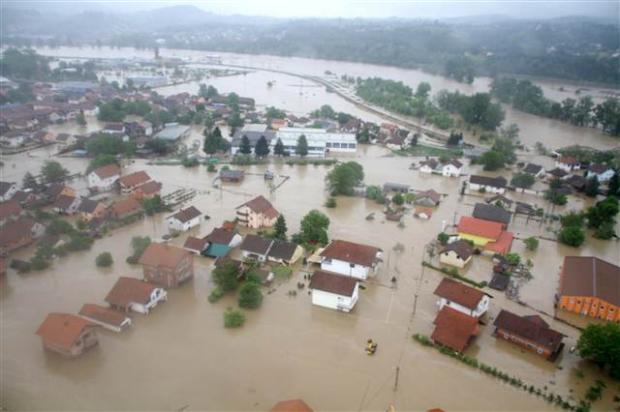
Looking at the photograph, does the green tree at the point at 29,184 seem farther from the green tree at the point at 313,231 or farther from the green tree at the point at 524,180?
the green tree at the point at 524,180

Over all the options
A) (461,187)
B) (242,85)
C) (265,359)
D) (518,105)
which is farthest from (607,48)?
(265,359)

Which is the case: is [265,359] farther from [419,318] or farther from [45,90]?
[45,90]

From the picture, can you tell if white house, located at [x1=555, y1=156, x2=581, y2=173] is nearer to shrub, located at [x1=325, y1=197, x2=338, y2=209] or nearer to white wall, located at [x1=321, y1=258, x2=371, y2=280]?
shrub, located at [x1=325, y1=197, x2=338, y2=209]

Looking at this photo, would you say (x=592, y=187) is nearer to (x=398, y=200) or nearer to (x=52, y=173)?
(x=398, y=200)

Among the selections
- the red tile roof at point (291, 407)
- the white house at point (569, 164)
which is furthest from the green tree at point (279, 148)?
the red tile roof at point (291, 407)

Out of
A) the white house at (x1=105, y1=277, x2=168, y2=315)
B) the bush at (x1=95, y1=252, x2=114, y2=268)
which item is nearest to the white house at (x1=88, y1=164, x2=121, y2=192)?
the bush at (x1=95, y1=252, x2=114, y2=268)
